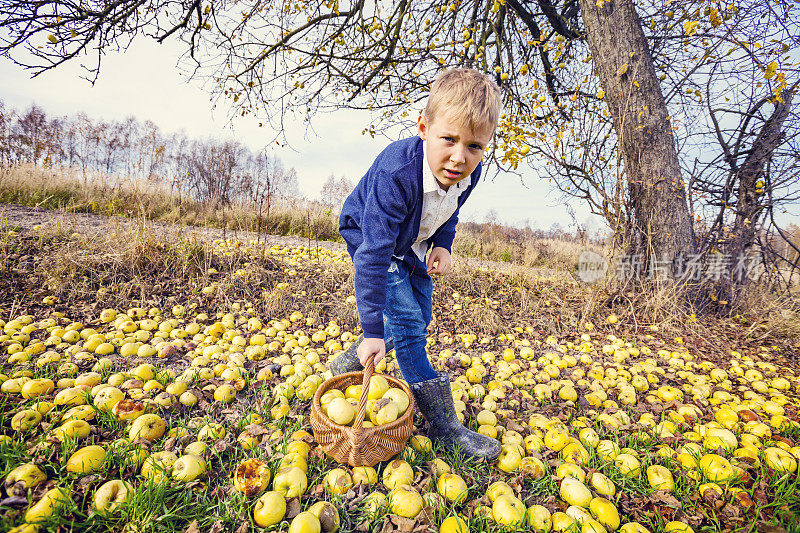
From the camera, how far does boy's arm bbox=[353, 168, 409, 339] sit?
164 centimetres

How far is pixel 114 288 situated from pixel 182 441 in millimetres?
2671

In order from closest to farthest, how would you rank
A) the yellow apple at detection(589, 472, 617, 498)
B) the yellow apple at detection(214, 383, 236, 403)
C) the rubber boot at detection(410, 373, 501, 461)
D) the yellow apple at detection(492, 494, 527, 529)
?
the yellow apple at detection(492, 494, 527, 529) < the yellow apple at detection(589, 472, 617, 498) < the rubber boot at detection(410, 373, 501, 461) < the yellow apple at detection(214, 383, 236, 403)

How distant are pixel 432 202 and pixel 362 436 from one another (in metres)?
1.17

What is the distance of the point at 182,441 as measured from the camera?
1.75 m

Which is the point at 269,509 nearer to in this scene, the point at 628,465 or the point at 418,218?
the point at 418,218

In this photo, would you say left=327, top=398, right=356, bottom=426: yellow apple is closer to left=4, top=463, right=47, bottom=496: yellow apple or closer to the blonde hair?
left=4, top=463, right=47, bottom=496: yellow apple

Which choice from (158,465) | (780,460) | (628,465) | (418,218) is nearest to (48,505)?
(158,465)

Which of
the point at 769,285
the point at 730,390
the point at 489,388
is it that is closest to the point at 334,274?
the point at 489,388

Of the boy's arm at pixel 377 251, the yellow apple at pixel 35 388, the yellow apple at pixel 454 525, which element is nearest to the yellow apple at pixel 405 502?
the yellow apple at pixel 454 525

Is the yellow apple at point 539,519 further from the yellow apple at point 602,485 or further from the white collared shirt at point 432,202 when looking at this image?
the white collared shirt at point 432,202

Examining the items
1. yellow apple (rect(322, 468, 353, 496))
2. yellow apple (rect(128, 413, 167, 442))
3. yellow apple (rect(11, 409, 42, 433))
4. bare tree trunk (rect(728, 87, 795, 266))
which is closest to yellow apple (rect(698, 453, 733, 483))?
yellow apple (rect(322, 468, 353, 496))

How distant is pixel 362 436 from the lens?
1.50 meters

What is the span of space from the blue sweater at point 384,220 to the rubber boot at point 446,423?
1.62 ft

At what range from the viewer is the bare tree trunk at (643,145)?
4406 millimetres
